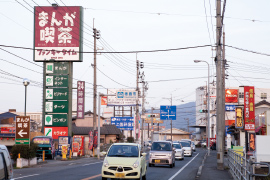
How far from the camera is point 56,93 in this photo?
52062 mm

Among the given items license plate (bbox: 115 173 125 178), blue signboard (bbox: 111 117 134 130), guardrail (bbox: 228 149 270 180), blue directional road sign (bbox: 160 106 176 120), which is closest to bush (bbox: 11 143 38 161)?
license plate (bbox: 115 173 125 178)

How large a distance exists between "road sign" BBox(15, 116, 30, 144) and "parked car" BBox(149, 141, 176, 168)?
9.00 m

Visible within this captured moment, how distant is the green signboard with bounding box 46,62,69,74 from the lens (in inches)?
2052

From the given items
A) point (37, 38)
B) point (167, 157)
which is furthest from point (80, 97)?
point (167, 157)

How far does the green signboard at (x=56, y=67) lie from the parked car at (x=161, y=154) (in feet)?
77.8

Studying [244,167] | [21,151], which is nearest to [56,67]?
[21,151]

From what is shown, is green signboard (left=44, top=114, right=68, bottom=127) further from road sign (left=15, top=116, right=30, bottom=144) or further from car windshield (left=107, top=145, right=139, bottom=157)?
car windshield (left=107, top=145, right=139, bottom=157)

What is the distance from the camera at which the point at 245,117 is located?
45.9 m

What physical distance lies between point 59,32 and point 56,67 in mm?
4328

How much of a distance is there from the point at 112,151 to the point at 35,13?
36.7m

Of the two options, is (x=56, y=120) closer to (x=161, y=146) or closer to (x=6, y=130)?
(x=6, y=130)

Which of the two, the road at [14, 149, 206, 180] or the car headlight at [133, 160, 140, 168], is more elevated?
the car headlight at [133, 160, 140, 168]

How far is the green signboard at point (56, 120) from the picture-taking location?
5178 centimetres

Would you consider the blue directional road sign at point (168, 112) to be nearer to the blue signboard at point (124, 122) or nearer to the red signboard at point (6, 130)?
the blue signboard at point (124, 122)
